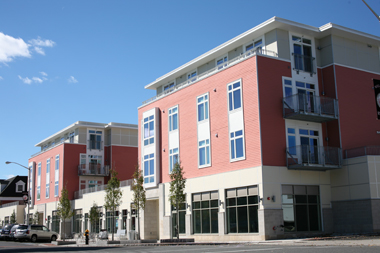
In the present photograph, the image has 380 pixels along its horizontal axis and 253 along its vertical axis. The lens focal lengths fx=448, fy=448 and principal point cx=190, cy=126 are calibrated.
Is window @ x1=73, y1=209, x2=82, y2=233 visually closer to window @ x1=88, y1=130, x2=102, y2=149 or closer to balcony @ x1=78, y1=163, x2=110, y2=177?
balcony @ x1=78, y1=163, x2=110, y2=177

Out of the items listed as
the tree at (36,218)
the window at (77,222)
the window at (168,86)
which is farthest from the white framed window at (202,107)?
the tree at (36,218)

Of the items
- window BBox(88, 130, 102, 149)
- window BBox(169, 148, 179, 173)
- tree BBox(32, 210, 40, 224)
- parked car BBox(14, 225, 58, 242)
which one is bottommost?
parked car BBox(14, 225, 58, 242)

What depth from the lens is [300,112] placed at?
29016mm

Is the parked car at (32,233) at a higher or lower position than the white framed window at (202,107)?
lower

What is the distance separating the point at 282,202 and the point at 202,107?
1000 cm

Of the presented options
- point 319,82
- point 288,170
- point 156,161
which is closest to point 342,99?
point 319,82

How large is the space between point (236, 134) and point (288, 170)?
430 centimetres

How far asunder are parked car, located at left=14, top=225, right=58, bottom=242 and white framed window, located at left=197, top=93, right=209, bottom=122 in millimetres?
19904

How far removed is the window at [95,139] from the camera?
57.4 meters

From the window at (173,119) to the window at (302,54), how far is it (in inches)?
434

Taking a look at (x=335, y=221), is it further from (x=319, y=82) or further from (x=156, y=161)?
(x=156, y=161)

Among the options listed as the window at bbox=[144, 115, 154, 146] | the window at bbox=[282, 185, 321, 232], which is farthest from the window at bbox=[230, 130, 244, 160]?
the window at bbox=[144, 115, 154, 146]

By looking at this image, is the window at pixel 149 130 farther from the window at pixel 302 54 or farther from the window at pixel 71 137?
the window at pixel 71 137

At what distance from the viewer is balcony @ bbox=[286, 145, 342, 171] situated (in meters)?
29.2
